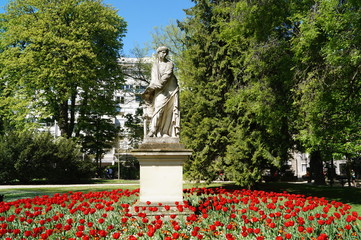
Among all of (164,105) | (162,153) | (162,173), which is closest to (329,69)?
(164,105)

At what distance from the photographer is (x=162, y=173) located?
7688 mm

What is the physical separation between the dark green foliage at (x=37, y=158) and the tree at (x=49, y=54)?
92.6 inches

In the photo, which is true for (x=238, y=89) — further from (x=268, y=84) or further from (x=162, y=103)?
(x=162, y=103)

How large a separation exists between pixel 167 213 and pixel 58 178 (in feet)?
68.5

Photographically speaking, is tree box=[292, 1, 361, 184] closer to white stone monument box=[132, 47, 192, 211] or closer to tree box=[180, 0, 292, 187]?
tree box=[180, 0, 292, 187]

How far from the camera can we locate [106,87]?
1201 inches

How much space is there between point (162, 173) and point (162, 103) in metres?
1.78

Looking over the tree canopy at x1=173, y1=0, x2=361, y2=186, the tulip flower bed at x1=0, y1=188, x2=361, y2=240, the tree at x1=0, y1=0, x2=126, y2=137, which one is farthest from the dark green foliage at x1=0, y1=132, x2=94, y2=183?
the tulip flower bed at x1=0, y1=188, x2=361, y2=240

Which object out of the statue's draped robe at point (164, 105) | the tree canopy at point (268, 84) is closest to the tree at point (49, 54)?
the tree canopy at point (268, 84)

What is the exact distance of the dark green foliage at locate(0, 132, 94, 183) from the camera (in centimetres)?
2380

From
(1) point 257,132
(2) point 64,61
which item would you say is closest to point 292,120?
(1) point 257,132

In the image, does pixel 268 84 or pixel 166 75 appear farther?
pixel 268 84

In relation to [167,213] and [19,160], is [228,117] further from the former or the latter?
[19,160]

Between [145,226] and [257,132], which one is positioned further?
[257,132]
